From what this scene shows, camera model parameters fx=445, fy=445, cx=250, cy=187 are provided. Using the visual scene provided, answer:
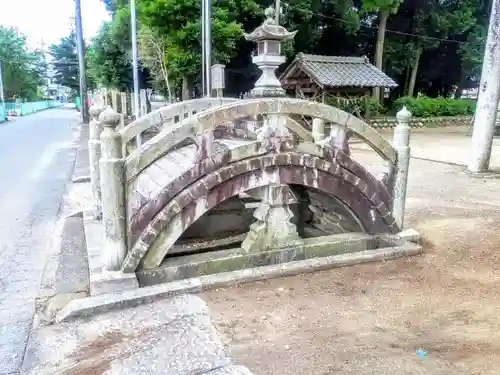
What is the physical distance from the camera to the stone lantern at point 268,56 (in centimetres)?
396

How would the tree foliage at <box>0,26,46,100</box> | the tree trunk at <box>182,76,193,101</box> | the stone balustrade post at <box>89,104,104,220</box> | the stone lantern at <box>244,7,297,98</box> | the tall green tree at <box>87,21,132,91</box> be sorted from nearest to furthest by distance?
the stone lantern at <box>244,7,297,98</box> → the stone balustrade post at <box>89,104,104,220</box> → the tree trunk at <box>182,76,193,101</box> → the tall green tree at <box>87,21,132,91</box> → the tree foliage at <box>0,26,46,100</box>

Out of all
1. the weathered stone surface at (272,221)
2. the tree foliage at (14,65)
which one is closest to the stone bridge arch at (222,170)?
the weathered stone surface at (272,221)

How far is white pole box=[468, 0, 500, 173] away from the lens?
29.6 feet

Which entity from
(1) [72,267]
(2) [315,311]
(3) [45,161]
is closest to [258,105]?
(2) [315,311]

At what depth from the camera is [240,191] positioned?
3.90 m

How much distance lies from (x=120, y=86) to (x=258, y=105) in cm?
2218

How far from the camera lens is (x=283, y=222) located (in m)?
4.11

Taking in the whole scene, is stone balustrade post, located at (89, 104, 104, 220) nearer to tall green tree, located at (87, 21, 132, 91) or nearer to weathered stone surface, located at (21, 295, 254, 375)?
weathered stone surface, located at (21, 295, 254, 375)

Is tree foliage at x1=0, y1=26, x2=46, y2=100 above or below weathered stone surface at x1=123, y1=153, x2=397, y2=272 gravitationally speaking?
above

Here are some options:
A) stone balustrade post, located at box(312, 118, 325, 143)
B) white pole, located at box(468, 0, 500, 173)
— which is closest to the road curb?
stone balustrade post, located at box(312, 118, 325, 143)

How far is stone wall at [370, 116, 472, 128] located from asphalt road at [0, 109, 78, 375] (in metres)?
13.8

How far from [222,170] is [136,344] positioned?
154 centimetres

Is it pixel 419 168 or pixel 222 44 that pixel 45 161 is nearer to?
pixel 222 44

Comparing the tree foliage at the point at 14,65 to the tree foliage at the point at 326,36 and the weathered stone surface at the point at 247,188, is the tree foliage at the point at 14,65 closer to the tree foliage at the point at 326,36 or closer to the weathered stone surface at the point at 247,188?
the tree foliage at the point at 326,36
